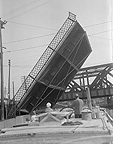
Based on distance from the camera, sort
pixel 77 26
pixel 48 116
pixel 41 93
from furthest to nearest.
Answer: pixel 41 93, pixel 77 26, pixel 48 116

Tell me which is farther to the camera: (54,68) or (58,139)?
(54,68)

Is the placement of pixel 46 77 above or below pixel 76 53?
below

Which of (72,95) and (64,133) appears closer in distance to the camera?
(64,133)

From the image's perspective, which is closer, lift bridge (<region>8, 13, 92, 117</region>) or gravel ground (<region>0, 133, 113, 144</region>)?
gravel ground (<region>0, 133, 113, 144</region>)

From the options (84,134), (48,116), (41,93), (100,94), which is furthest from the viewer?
(100,94)

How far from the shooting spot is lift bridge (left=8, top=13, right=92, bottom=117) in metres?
8.95

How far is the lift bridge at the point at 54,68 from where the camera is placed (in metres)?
8.95

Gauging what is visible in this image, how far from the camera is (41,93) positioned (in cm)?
978

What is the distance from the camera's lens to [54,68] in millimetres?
9398

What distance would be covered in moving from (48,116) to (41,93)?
645cm

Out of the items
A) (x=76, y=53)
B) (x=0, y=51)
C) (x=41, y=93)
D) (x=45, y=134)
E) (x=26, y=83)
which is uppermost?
(x=0, y=51)

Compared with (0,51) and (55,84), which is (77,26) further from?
(0,51)

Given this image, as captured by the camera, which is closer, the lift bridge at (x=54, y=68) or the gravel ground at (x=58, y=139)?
the gravel ground at (x=58, y=139)

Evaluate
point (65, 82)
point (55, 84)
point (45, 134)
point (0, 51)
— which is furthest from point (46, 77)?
point (45, 134)
